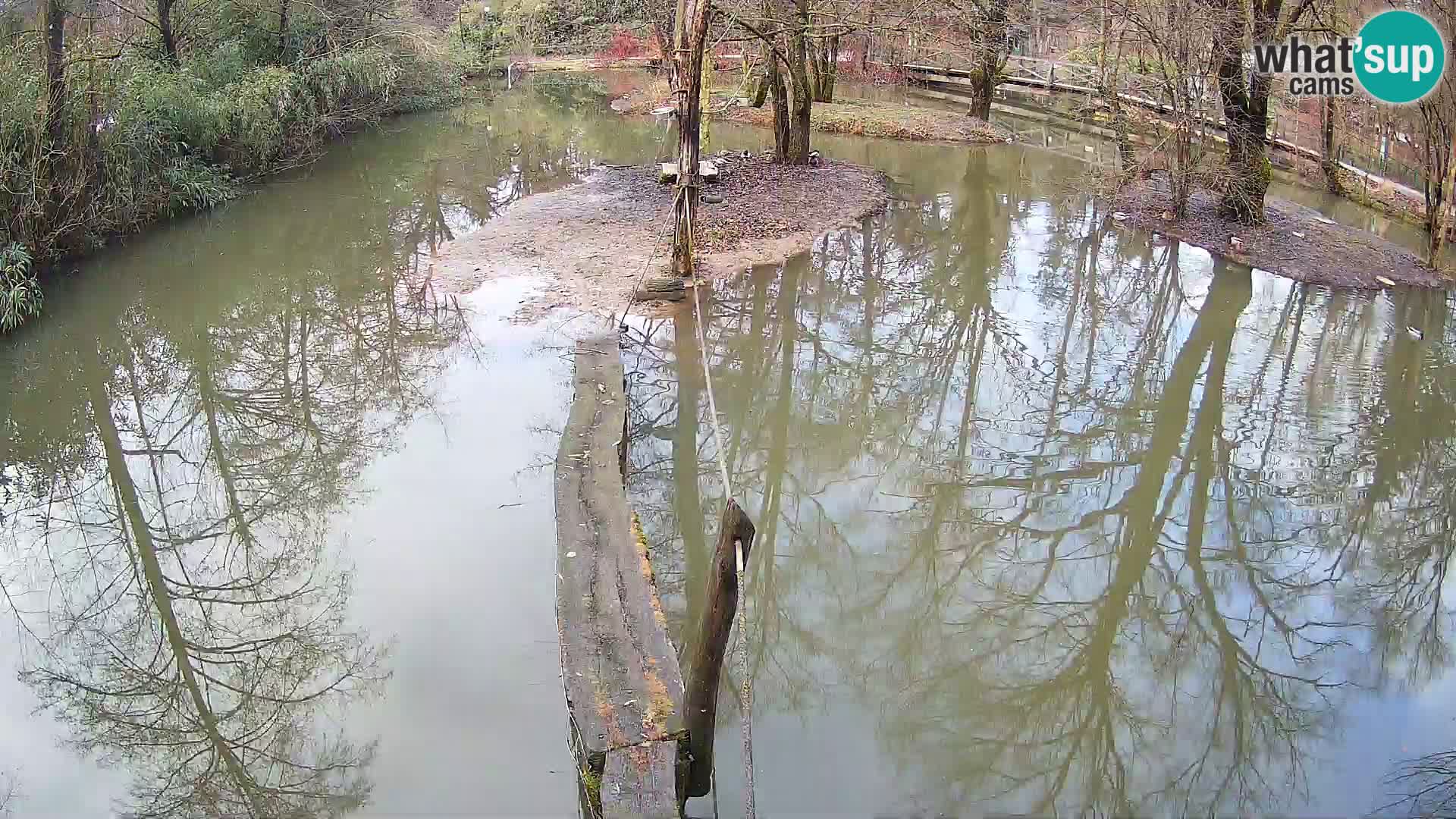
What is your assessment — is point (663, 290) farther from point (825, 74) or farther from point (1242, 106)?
point (825, 74)

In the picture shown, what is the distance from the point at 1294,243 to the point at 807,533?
29.0ft

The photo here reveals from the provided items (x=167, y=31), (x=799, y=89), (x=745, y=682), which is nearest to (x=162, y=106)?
(x=167, y=31)

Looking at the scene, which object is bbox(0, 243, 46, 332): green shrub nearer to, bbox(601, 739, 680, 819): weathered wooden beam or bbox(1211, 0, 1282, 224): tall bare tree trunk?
bbox(601, 739, 680, 819): weathered wooden beam

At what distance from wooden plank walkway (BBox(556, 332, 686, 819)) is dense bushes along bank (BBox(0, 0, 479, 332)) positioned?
6.90m

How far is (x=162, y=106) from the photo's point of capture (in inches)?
504

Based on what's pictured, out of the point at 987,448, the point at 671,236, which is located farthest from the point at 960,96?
the point at 987,448

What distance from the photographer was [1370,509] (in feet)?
22.1

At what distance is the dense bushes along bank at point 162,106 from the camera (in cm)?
991

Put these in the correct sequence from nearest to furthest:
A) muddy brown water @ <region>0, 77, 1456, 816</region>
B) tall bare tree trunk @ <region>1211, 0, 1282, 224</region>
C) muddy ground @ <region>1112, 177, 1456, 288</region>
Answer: muddy brown water @ <region>0, 77, 1456, 816</region> < muddy ground @ <region>1112, 177, 1456, 288</region> < tall bare tree trunk @ <region>1211, 0, 1282, 224</region>

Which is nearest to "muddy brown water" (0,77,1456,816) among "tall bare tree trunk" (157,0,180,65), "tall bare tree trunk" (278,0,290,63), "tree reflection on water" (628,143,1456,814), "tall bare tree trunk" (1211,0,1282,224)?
"tree reflection on water" (628,143,1456,814)

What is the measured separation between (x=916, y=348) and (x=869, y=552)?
3616 mm

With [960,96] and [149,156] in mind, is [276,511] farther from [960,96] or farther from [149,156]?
[960,96]

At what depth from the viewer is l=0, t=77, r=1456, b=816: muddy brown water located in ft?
15.2

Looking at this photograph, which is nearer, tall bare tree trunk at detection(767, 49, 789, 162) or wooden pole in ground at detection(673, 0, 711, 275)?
wooden pole in ground at detection(673, 0, 711, 275)
